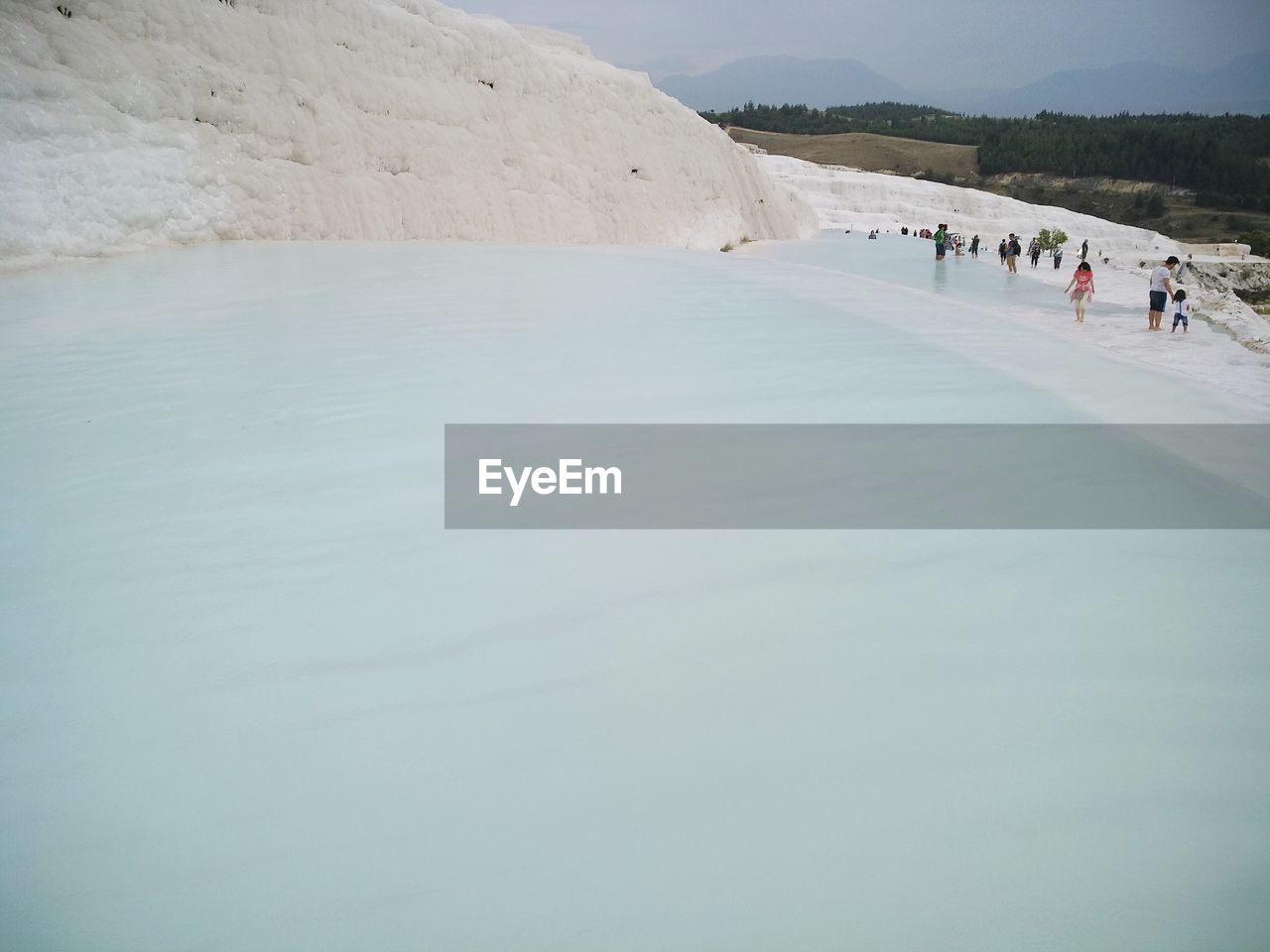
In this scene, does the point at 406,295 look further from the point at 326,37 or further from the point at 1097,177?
the point at 1097,177

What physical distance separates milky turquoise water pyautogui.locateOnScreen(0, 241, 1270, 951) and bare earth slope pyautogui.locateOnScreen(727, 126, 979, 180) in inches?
3132

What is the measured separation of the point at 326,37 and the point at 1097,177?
76.9 meters

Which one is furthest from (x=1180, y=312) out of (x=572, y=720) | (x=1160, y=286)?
(x=572, y=720)

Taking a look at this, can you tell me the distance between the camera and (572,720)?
Result: 2043 mm

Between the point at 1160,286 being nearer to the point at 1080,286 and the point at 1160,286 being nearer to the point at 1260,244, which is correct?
the point at 1080,286

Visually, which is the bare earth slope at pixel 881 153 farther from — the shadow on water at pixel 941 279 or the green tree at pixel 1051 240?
the shadow on water at pixel 941 279

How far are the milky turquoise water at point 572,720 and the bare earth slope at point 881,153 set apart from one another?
7956 centimetres

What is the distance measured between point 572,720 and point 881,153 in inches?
3449

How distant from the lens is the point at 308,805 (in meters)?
1.79

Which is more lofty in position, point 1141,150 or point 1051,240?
point 1141,150

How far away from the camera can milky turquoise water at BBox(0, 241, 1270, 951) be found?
1585mm

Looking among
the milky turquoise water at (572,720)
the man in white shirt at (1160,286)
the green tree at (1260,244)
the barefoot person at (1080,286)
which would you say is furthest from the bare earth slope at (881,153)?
the milky turquoise water at (572,720)

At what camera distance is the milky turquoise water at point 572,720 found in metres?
1.58

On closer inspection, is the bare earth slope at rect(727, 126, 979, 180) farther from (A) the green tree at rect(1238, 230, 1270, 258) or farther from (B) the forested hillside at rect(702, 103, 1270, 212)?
(A) the green tree at rect(1238, 230, 1270, 258)
